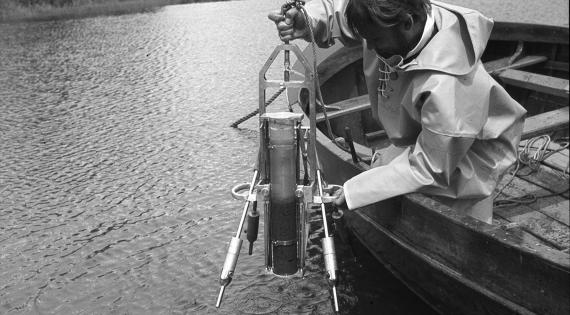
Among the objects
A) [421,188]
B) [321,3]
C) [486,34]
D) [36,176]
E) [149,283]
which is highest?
[321,3]

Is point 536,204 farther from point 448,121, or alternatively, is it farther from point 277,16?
point 277,16

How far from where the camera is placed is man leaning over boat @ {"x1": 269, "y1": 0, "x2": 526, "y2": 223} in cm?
290

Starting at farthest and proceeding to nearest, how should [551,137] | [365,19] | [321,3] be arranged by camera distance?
[551,137], [321,3], [365,19]

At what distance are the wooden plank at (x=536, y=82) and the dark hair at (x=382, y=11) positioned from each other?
3.32 metres

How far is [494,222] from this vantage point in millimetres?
4488

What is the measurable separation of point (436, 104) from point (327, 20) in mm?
1215

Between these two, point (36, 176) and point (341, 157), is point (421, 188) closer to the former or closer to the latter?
point (341, 157)

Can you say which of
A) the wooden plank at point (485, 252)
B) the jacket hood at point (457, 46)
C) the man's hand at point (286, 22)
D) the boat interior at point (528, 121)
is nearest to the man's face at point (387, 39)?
the jacket hood at point (457, 46)

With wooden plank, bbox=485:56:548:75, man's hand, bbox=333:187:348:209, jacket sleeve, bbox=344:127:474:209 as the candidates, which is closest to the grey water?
man's hand, bbox=333:187:348:209

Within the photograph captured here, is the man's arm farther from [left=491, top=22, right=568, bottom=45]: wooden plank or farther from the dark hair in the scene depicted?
[left=491, top=22, right=568, bottom=45]: wooden plank

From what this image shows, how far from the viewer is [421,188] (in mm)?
3223

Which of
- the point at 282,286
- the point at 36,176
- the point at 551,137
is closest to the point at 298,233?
the point at 282,286

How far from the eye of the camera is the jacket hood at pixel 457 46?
2.93m

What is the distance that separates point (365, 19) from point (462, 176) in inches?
42.0
